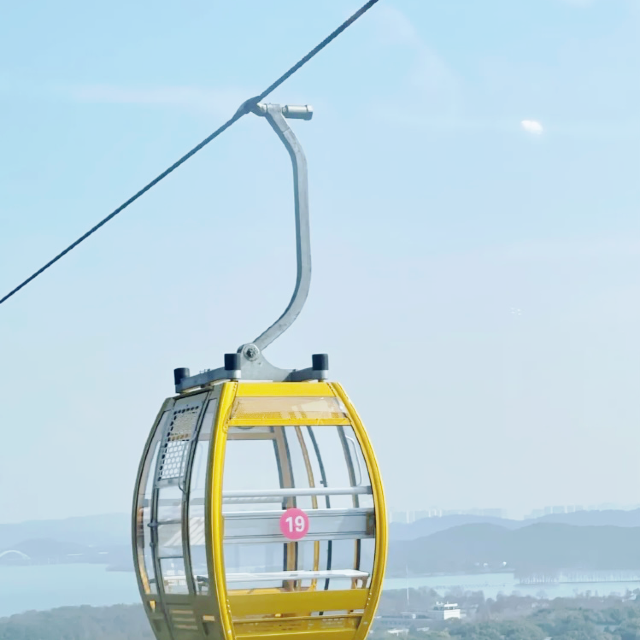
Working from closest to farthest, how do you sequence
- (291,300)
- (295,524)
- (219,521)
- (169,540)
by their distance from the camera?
1. (219,521)
2. (295,524)
3. (169,540)
4. (291,300)

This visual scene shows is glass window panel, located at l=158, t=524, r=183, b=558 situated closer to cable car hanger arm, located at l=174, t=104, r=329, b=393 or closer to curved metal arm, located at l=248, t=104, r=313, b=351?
cable car hanger arm, located at l=174, t=104, r=329, b=393

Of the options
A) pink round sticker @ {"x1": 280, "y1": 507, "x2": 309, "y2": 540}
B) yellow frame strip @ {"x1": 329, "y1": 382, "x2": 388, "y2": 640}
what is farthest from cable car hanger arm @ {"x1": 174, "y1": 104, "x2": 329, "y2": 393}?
pink round sticker @ {"x1": 280, "y1": 507, "x2": 309, "y2": 540}

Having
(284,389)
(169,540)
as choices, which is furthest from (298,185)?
(169,540)

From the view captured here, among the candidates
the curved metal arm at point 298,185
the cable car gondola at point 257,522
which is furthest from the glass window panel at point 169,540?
the curved metal arm at point 298,185

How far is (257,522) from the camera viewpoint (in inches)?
205

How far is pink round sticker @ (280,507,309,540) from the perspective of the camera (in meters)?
5.26

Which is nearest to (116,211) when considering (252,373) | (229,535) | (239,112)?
(239,112)

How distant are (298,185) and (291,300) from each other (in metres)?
0.55

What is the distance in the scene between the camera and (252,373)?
18.1 feet

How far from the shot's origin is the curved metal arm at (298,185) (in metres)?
6.00

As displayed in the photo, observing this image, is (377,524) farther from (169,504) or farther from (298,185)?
(298,185)

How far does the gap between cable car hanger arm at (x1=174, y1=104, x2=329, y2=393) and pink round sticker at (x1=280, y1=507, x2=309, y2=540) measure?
2.02 feet

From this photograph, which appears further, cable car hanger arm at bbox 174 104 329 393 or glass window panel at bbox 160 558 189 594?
cable car hanger arm at bbox 174 104 329 393

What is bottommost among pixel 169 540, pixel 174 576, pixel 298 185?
pixel 174 576
